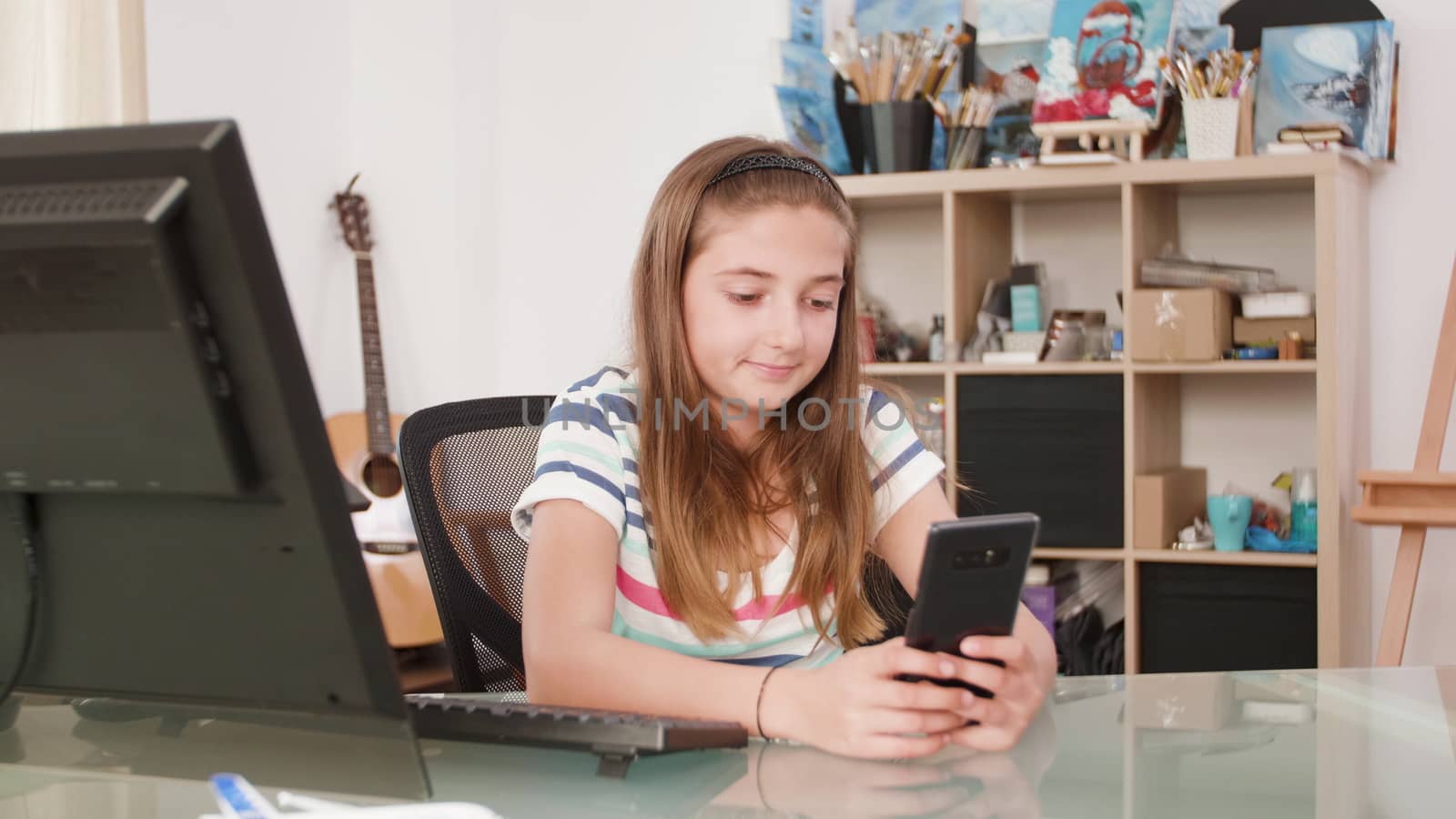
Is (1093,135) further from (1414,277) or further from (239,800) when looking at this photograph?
(239,800)

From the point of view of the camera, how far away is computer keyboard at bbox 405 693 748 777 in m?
0.80

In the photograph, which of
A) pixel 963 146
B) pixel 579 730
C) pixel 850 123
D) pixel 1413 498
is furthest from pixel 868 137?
pixel 579 730

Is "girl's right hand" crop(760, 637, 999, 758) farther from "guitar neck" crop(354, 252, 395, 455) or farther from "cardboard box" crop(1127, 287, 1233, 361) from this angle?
"guitar neck" crop(354, 252, 395, 455)

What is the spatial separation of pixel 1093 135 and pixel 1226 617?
100 centimetres

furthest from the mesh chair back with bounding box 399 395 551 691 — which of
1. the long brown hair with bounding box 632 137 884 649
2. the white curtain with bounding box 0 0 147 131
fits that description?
the white curtain with bounding box 0 0 147 131

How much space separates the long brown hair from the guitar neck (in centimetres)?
205

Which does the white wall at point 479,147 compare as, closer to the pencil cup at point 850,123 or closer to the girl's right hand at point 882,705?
the pencil cup at point 850,123

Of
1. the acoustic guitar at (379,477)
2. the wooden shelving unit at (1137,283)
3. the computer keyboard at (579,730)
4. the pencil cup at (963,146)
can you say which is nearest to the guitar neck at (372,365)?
the acoustic guitar at (379,477)

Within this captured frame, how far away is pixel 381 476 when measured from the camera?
3.25 meters

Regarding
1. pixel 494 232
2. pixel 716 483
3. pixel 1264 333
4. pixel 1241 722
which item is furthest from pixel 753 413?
pixel 494 232

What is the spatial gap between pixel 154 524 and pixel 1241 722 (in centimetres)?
75

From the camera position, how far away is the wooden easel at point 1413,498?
2354 mm

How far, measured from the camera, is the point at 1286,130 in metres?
2.61

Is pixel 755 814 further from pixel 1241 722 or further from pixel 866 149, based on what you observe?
pixel 866 149
